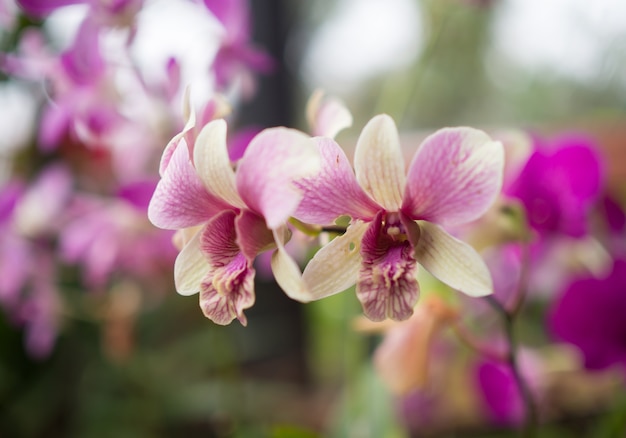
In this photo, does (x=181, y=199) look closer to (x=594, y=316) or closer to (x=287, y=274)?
(x=287, y=274)

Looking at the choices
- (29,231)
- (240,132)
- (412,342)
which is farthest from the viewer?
(240,132)

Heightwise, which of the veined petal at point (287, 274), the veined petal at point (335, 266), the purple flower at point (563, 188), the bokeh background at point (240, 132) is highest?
the veined petal at point (287, 274)

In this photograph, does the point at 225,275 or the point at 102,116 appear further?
the point at 102,116

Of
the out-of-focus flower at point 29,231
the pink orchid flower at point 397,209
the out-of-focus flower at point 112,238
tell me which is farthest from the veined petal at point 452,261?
the out-of-focus flower at point 29,231

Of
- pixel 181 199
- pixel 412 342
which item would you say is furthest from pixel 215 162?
pixel 412 342

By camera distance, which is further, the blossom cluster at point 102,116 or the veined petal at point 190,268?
the blossom cluster at point 102,116

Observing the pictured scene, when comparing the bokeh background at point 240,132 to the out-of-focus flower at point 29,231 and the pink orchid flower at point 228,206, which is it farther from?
the pink orchid flower at point 228,206

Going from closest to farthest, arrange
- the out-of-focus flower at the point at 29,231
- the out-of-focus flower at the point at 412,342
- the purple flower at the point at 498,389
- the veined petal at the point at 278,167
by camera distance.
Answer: the veined petal at the point at 278,167 → the out-of-focus flower at the point at 412,342 → the purple flower at the point at 498,389 → the out-of-focus flower at the point at 29,231
